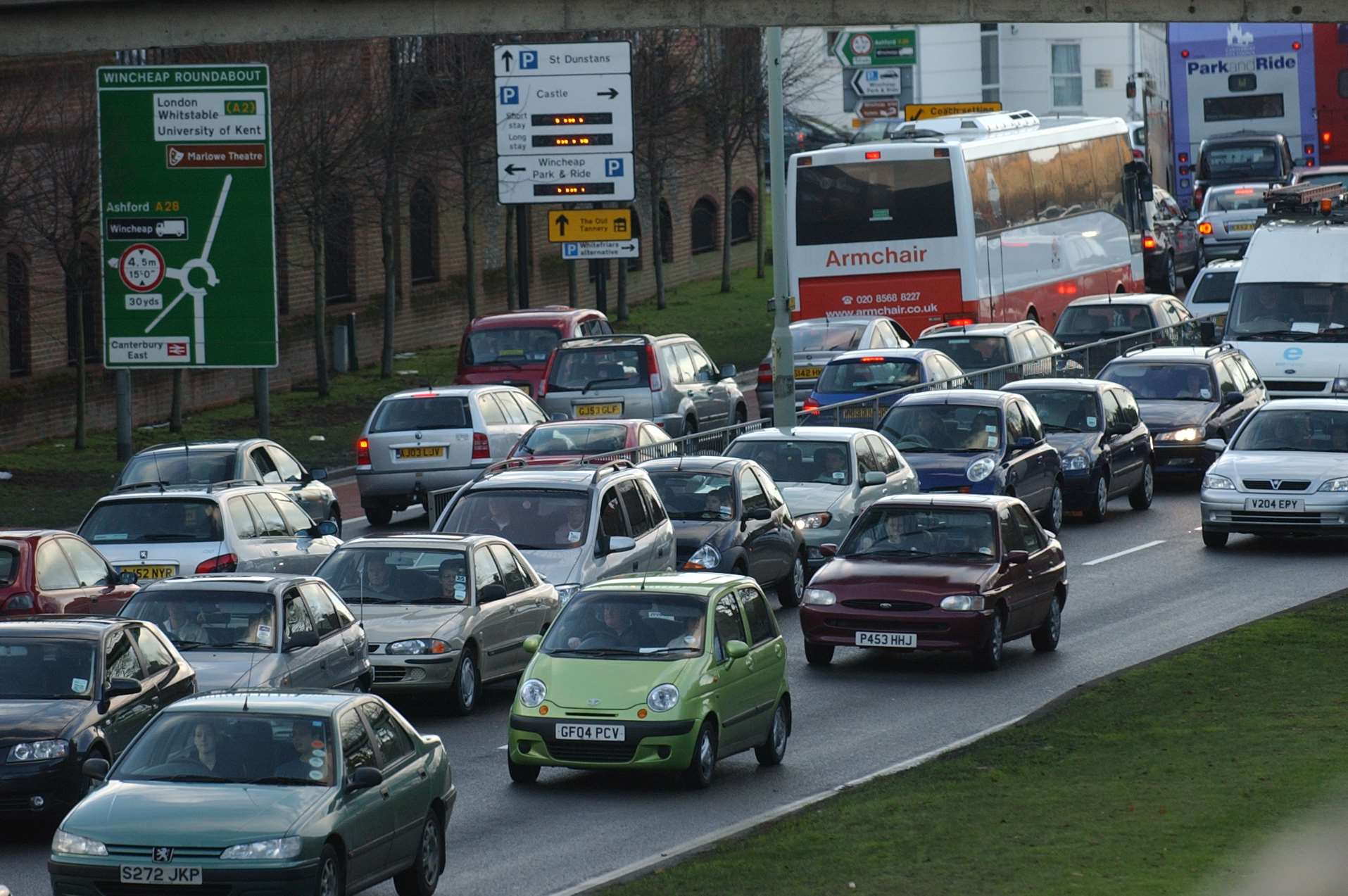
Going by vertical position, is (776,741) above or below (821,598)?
below

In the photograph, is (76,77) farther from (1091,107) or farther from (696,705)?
(1091,107)

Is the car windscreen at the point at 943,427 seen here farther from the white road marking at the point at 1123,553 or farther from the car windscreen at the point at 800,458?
the car windscreen at the point at 800,458

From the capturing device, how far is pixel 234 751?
38.7 feet

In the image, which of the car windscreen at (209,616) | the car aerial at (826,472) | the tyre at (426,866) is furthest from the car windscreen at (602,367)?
the tyre at (426,866)

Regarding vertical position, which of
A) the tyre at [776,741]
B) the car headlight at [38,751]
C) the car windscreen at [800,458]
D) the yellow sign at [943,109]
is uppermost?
the yellow sign at [943,109]

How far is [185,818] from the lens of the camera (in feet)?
36.2

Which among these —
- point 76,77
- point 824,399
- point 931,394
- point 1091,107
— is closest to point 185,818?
point 931,394

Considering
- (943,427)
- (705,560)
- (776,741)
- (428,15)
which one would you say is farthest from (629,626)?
(943,427)

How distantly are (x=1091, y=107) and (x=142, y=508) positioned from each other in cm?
9114

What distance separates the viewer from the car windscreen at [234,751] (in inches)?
457

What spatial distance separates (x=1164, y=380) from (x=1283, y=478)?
6733 millimetres

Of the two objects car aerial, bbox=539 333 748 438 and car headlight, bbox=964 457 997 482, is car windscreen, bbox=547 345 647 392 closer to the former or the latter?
car aerial, bbox=539 333 748 438

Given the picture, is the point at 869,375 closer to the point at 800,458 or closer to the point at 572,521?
the point at 800,458

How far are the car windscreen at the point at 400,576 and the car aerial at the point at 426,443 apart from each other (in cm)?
936
